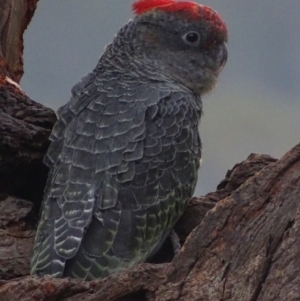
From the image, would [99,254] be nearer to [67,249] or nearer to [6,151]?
[67,249]

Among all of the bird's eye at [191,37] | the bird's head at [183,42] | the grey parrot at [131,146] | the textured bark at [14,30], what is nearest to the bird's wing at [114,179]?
the grey parrot at [131,146]

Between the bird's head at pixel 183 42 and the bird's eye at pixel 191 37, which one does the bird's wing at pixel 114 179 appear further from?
the bird's eye at pixel 191 37

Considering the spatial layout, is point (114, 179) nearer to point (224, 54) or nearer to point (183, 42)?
point (183, 42)

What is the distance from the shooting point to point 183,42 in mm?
3459

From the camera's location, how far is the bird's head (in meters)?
3.44

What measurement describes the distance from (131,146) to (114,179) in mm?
191

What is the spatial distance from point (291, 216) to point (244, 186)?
0.21 m

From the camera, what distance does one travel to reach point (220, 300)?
1910mm

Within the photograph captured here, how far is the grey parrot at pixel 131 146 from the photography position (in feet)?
8.96

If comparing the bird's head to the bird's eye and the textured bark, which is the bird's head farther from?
the textured bark

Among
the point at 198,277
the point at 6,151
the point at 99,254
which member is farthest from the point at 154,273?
the point at 6,151

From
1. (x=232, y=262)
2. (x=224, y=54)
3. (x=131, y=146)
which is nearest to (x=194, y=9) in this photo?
(x=224, y=54)

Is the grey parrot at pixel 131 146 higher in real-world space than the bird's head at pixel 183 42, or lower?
lower

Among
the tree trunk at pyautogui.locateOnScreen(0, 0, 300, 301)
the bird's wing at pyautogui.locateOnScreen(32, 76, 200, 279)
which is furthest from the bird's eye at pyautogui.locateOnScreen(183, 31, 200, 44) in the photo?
the tree trunk at pyautogui.locateOnScreen(0, 0, 300, 301)
